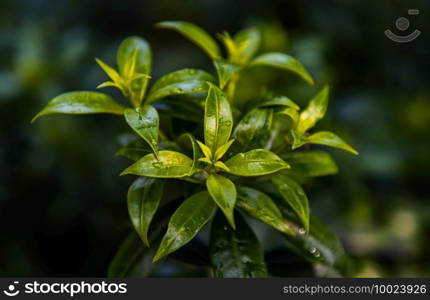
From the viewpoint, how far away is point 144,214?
3.34ft

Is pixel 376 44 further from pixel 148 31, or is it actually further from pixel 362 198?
pixel 148 31

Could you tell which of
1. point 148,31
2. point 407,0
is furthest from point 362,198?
point 148,31

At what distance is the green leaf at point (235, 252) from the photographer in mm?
1068

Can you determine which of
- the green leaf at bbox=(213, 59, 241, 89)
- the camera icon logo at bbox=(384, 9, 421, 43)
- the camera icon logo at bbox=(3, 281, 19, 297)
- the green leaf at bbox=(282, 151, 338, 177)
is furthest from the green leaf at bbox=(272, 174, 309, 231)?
the camera icon logo at bbox=(384, 9, 421, 43)

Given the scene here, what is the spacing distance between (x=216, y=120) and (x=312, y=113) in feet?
0.83

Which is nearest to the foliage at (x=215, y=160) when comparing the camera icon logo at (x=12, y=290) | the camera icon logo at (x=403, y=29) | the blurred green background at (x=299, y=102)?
the camera icon logo at (x=12, y=290)

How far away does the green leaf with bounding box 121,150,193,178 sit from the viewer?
0.96m

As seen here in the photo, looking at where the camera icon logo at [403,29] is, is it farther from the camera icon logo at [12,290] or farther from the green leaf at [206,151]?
the camera icon logo at [12,290]

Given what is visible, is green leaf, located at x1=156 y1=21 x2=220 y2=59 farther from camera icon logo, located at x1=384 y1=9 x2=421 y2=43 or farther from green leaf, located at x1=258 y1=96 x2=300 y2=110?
camera icon logo, located at x1=384 y1=9 x2=421 y2=43

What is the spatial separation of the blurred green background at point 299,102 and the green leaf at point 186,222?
793 millimetres

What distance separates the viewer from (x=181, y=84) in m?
1.08

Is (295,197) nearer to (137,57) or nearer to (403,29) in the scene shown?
(137,57)

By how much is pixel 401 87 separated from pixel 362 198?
0.61m

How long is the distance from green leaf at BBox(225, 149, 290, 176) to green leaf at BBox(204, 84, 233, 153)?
0.14ft
